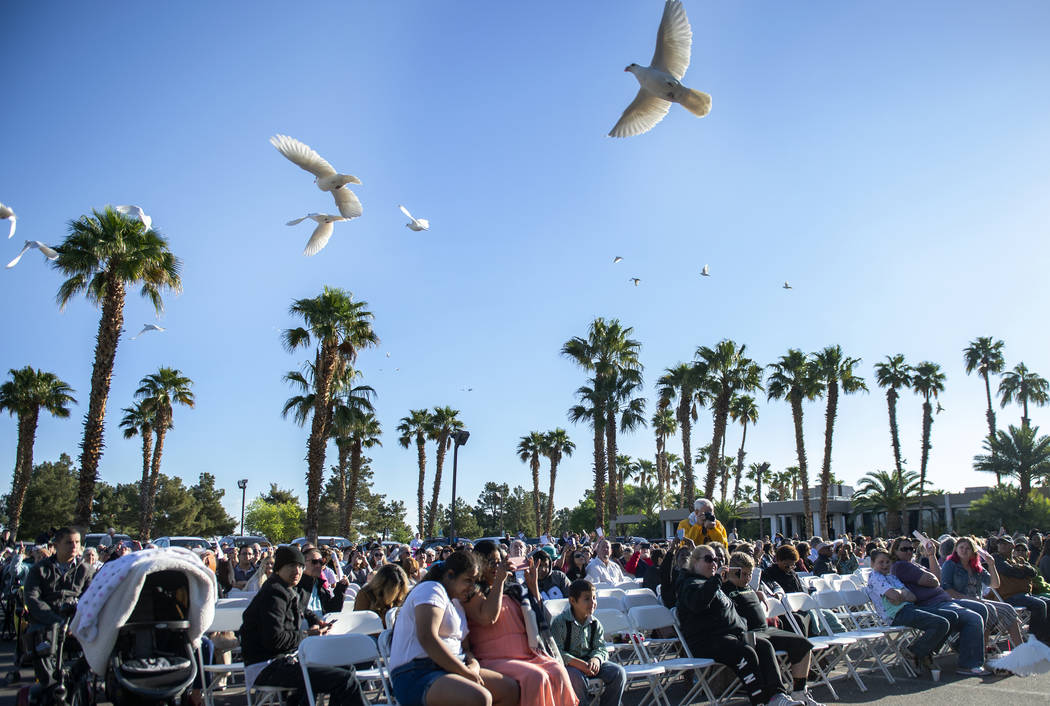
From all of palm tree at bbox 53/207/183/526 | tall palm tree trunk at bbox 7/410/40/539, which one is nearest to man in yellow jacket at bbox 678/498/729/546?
palm tree at bbox 53/207/183/526

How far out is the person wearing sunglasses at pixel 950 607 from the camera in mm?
8195

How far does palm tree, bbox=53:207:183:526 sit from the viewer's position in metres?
18.1

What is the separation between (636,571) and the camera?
1309 cm

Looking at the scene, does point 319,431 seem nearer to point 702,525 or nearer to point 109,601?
point 702,525

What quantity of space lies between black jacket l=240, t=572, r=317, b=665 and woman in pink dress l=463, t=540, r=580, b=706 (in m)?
1.62

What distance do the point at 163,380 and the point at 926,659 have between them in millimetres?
31600

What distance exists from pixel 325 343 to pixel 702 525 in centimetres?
1803

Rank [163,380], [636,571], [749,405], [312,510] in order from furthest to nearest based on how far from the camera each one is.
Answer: [749,405], [163,380], [312,510], [636,571]

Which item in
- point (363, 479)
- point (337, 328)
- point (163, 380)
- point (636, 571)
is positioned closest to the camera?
point (636, 571)

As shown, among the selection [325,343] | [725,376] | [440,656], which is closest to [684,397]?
[725,376]

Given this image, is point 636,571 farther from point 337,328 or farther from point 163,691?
point 337,328

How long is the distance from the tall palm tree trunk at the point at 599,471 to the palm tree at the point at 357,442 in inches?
352

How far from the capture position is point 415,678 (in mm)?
4434

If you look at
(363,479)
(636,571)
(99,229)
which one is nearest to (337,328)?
(99,229)
